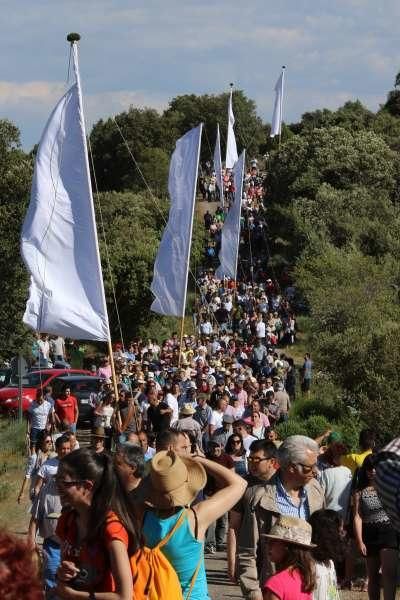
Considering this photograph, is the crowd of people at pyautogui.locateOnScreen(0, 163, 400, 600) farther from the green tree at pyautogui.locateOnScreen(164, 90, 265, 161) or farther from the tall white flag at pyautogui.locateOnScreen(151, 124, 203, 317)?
the green tree at pyautogui.locateOnScreen(164, 90, 265, 161)

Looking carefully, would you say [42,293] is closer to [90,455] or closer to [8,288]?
[90,455]

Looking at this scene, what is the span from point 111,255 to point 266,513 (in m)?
43.5

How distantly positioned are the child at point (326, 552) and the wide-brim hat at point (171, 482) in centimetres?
68

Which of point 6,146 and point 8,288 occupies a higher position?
point 6,146

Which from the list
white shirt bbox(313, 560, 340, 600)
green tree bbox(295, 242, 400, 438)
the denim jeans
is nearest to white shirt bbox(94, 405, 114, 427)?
green tree bbox(295, 242, 400, 438)

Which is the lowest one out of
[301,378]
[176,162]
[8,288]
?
[301,378]

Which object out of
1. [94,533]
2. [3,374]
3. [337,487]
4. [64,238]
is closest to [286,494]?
[337,487]

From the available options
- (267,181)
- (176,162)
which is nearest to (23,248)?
(176,162)

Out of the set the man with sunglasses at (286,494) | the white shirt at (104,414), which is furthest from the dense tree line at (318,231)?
the man with sunglasses at (286,494)

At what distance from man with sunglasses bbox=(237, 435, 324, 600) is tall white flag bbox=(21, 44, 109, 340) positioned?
8.14 metres

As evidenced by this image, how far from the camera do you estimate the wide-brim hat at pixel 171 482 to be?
5770 millimetres

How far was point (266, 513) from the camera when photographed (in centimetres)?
806

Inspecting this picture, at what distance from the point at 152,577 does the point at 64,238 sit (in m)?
12.1

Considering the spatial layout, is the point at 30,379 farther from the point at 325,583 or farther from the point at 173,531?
the point at 173,531
